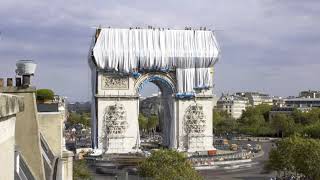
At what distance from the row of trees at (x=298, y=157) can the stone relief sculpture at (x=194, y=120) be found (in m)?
22.1

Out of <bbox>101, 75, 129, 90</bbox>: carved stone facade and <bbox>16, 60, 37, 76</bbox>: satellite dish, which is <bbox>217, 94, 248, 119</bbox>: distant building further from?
<bbox>16, 60, 37, 76</bbox>: satellite dish

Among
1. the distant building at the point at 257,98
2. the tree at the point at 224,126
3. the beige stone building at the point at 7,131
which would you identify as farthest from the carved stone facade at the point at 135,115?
the distant building at the point at 257,98

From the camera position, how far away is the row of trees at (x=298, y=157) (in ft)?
112

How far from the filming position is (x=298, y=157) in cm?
3559

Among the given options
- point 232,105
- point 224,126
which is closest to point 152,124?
point 224,126

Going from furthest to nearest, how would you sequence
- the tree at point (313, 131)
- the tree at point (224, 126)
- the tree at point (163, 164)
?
1. the tree at point (224, 126)
2. the tree at point (313, 131)
3. the tree at point (163, 164)

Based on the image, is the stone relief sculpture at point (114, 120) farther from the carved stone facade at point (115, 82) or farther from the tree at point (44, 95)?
the tree at point (44, 95)

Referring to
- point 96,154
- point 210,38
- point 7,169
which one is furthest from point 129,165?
point 7,169

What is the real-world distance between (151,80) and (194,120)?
6.11 metres

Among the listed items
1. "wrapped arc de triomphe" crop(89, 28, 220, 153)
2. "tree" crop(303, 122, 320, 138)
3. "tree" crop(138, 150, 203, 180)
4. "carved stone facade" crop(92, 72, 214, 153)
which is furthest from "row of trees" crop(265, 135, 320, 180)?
"tree" crop(303, 122, 320, 138)

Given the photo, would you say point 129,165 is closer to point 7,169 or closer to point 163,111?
point 163,111

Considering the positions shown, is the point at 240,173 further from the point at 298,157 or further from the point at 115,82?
the point at 115,82

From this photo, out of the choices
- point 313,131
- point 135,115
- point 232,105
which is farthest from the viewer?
point 232,105

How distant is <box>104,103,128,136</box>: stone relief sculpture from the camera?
191 ft
